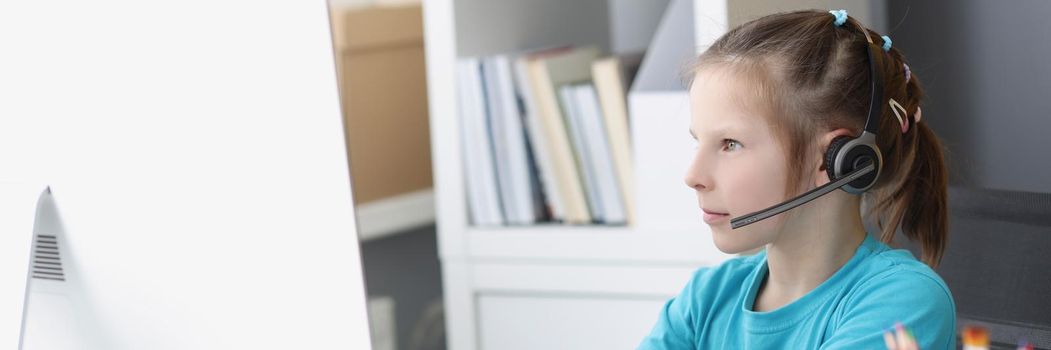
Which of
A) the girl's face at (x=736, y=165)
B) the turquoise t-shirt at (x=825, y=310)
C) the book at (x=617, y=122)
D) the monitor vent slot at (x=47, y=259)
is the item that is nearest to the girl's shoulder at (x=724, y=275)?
the turquoise t-shirt at (x=825, y=310)

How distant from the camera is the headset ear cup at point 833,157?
77 centimetres

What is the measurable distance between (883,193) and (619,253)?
→ 0.69 meters

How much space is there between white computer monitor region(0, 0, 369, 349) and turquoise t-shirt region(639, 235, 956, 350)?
0.31m

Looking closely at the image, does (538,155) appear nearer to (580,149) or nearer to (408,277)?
(580,149)

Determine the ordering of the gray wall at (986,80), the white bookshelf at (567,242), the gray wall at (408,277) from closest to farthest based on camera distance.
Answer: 1. the gray wall at (986,80)
2. the white bookshelf at (567,242)
3. the gray wall at (408,277)

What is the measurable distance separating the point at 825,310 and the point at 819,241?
0.05 meters

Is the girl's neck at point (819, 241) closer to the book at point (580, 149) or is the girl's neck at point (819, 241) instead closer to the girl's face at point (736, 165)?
the girl's face at point (736, 165)

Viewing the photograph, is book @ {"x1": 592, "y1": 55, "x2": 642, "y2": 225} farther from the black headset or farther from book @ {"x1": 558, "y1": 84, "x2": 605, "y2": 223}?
the black headset

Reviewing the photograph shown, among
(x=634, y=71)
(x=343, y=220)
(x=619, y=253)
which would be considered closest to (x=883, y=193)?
(x=343, y=220)

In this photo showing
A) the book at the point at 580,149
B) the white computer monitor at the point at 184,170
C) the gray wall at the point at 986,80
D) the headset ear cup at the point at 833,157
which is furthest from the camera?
the book at the point at 580,149

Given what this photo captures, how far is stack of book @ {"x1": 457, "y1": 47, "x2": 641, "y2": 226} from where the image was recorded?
5.11 feet

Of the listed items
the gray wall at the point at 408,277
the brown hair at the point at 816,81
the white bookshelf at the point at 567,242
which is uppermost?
the brown hair at the point at 816,81

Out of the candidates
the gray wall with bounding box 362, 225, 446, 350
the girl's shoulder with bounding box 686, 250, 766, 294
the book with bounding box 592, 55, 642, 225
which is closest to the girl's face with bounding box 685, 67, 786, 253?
the girl's shoulder with bounding box 686, 250, 766, 294

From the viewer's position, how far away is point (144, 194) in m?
0.74
